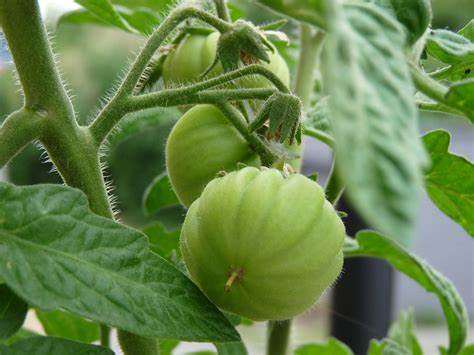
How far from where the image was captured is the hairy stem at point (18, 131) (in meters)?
0.51

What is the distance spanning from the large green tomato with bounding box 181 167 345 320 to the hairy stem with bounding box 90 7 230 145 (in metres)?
0.08

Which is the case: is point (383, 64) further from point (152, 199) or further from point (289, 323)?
point (152, 199)

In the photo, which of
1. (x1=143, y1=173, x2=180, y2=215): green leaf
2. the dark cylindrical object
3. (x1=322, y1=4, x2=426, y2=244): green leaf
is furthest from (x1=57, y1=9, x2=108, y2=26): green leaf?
the dark cylindrical object

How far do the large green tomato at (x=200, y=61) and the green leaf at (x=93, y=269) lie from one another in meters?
0.19

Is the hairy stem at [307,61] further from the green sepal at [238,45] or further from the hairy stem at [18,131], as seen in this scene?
the hairy stem at [18,131]

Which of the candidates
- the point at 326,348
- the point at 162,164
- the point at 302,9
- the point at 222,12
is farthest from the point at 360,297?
the point at 162,164

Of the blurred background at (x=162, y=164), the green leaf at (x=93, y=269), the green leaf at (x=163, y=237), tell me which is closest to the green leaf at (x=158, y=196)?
the green leaf at (x=163, y=237)

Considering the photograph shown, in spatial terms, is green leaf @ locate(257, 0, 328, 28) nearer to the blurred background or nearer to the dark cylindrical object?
the dark cylindrical object

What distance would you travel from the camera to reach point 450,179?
66 centimetres

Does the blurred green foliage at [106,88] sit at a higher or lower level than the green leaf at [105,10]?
lower

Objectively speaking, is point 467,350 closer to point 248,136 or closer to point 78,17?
point 248,136

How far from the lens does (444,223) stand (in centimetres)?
488

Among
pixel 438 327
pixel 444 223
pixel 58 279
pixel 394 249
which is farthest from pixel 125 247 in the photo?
pixel 438 327

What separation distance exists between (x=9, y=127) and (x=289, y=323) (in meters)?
0.31
